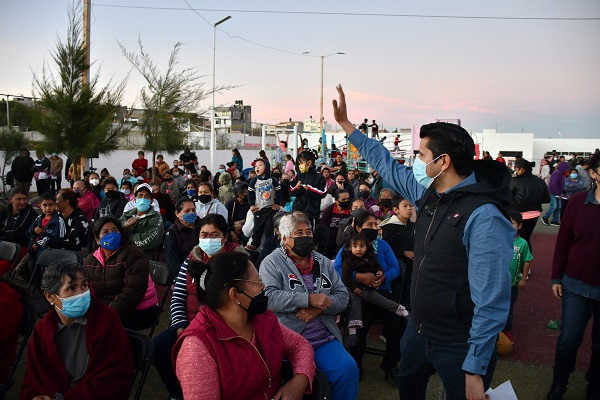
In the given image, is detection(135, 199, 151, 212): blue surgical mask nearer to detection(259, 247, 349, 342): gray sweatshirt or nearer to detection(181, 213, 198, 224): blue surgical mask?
detection(181, 213, 198, 224): blue surgical mask

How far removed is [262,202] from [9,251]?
3.26 metres

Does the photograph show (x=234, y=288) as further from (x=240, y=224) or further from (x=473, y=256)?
(x=240, y=224)

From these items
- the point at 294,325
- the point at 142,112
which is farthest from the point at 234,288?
the point at 142,112

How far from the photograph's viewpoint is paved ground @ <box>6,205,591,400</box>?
4273 millimetres

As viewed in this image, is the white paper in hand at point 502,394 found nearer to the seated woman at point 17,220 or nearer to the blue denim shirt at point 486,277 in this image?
the blue denim shirt at point 486,277

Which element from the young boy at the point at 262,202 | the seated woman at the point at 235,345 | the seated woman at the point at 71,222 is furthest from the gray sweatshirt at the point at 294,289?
the seated woman at the point at 71,222

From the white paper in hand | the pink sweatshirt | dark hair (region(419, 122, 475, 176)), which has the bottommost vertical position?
the white paper in hand

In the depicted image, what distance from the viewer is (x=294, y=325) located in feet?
11.6

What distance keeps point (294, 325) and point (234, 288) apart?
1.03 meters

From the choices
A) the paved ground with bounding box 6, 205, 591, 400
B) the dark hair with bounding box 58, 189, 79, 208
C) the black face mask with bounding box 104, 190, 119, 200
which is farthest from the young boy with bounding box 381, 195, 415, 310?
the black face mask with bounding box 104, 190, 119, 200

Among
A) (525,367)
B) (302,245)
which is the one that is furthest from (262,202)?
(525,367)

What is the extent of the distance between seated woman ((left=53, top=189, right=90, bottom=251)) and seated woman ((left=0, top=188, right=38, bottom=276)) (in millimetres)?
701

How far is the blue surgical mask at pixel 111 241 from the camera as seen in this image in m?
4.45

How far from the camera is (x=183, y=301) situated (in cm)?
404
